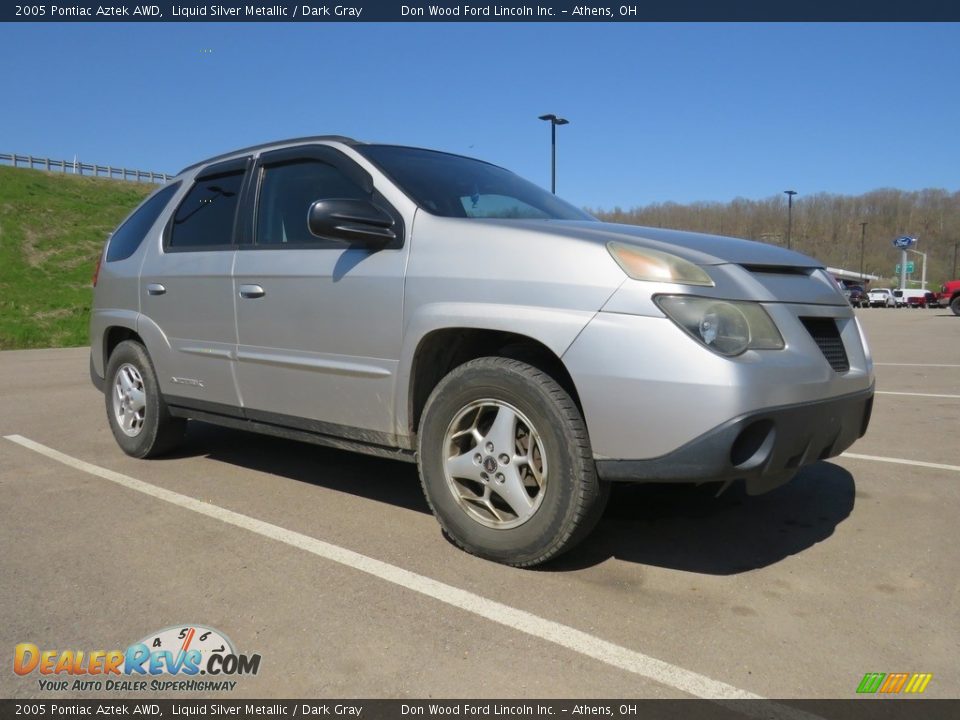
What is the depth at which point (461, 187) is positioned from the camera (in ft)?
12.4

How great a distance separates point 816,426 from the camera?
2752 millimetres

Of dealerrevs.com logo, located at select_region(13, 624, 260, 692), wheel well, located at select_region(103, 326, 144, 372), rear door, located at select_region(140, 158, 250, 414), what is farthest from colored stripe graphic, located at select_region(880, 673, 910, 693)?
wheel well, located at select_region(103, 326, 144, 372)

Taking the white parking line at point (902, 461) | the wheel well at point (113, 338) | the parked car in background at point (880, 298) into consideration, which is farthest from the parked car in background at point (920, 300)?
the wheel well at point (113, 338)

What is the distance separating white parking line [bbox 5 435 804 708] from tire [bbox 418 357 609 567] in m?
0.30

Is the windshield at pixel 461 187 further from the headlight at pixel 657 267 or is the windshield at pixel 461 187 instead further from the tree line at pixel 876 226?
the tree line at pixel 876 226

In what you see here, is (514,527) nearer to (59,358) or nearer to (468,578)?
(468,578)

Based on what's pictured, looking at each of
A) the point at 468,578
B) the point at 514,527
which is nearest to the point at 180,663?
the point at 468,578

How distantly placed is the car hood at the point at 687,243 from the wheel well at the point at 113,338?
3135 millimetres

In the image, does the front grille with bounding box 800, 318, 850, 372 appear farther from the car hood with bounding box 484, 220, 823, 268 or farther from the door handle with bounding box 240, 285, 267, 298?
the door handle with bounding box 240, 285, 267, 298

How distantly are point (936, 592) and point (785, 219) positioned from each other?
4923 inches

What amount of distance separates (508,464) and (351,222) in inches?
49.0

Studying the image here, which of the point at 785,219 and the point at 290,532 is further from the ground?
the point at 785,219

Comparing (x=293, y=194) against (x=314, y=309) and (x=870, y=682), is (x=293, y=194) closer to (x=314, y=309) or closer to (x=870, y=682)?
(x=314, y=309)

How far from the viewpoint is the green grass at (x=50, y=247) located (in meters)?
19.2
